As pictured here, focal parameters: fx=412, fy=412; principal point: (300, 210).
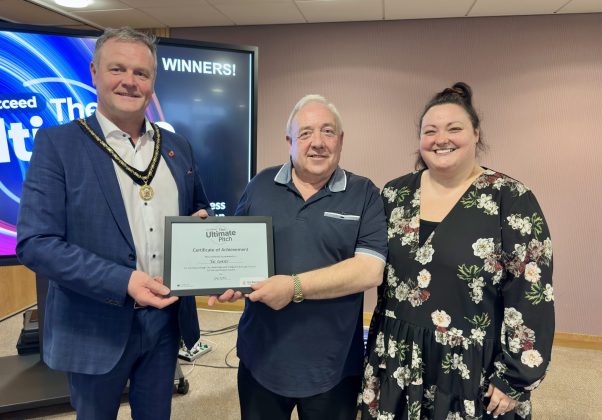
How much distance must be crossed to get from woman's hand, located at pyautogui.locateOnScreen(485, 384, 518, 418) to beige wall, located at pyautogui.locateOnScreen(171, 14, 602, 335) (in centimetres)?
249

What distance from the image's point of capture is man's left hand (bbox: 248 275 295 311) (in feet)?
4.04

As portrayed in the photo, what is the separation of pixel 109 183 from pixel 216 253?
376mm

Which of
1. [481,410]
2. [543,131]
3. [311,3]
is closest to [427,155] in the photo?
[481,410]

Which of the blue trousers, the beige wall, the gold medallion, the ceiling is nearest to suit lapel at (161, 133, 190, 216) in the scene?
the gold medallion

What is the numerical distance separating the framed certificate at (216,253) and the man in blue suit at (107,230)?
0.07 meters

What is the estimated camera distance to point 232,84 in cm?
249

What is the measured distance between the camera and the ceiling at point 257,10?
3014 mm

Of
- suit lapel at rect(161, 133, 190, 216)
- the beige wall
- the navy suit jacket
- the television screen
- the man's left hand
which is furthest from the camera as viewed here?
the beige wall

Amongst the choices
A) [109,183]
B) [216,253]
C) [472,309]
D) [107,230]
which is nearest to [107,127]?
[109,183]

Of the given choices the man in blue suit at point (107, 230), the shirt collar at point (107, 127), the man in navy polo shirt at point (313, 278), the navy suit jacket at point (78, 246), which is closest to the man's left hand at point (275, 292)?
the man in navy polo shirt at point (313, 278)

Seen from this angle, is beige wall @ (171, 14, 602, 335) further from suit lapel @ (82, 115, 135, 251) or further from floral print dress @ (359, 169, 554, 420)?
suit lapel @ (82, 115, 135, 251)

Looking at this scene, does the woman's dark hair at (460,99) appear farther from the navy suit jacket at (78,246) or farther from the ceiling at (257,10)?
the ceiling at (257,10)

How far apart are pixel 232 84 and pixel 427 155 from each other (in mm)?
1494

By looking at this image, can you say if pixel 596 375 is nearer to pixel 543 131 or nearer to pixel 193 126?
pixel 543 131
